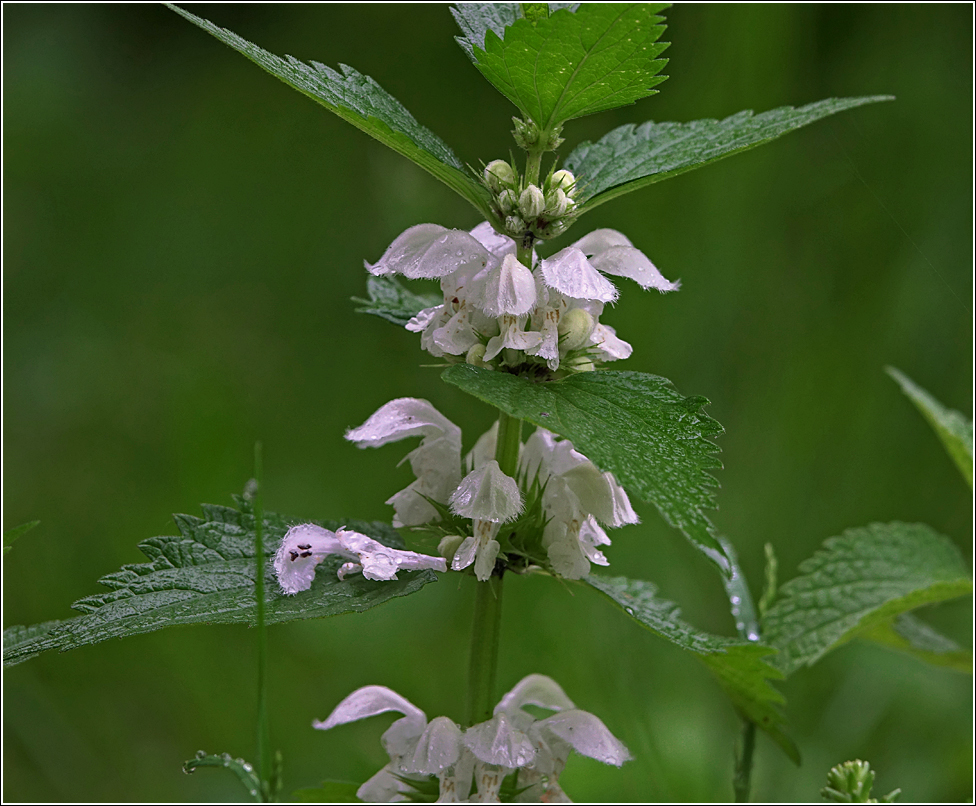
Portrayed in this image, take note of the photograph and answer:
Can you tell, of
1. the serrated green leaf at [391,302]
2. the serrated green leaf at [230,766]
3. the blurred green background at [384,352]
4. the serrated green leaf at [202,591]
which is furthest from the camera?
Result: the blurred green background at [384,352]


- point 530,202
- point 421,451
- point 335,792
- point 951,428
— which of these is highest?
point 530,202

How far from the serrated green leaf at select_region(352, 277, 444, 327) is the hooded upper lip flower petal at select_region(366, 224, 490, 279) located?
0.49ft

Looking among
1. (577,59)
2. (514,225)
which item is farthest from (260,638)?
(577,59)

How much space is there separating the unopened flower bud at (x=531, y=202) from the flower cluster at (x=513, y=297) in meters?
0.04

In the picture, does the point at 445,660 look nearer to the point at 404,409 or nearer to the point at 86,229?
the point at 404,409

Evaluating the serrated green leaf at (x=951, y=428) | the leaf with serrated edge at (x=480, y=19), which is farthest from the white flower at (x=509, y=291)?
the serrated green leaf at (x=951, y=428)

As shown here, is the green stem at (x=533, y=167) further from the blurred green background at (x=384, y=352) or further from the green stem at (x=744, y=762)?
Result: the blurred green background at (x=384, y=352)

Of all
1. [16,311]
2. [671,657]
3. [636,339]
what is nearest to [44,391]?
[16,311]

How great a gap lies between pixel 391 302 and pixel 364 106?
303 millimetres

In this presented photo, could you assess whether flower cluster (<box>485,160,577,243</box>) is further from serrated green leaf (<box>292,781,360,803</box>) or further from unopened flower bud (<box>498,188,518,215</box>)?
serrated green leaf (<box>292,781,360,803</box>)

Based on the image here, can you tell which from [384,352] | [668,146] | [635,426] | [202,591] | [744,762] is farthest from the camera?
[384,352]

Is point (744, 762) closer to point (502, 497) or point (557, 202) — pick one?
point (502, 497)

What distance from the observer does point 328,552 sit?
892 millimetres

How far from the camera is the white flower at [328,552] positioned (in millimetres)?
838
